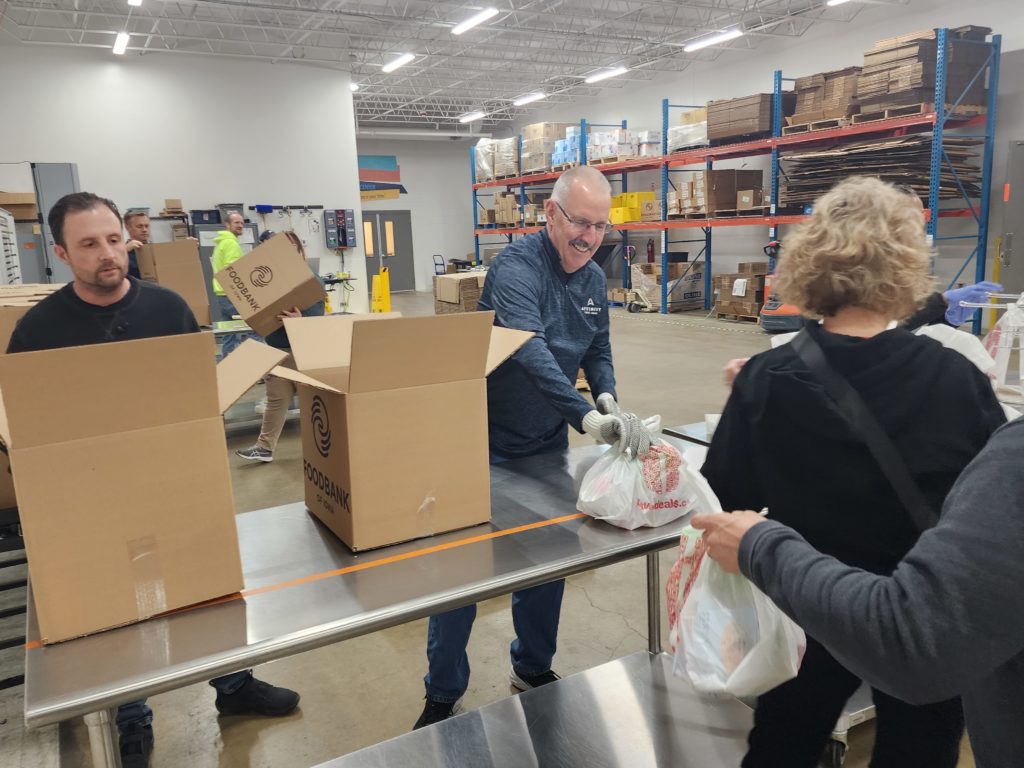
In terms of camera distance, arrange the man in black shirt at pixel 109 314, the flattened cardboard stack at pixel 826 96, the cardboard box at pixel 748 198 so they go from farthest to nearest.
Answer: the cardboard box at pixel 748 198 → the flattened cardboard stack at pixel 826 96 → the man in black shirt at pixel 109 314

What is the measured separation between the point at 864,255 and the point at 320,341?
3.73 feet

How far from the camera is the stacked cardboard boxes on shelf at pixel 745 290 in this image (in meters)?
10.2

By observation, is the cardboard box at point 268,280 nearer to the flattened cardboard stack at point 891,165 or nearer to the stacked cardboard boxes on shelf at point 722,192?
the flattened cardboard stack at point 891,165

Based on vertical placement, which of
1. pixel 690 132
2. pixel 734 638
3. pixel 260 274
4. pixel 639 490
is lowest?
pixel 734 638

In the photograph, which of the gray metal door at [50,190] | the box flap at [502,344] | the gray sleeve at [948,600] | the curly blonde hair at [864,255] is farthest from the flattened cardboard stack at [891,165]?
the gray metal door at [50,190]

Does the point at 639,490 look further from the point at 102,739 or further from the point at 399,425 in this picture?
the point at 102,739

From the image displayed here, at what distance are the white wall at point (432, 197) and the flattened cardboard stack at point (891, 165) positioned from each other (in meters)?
11.2

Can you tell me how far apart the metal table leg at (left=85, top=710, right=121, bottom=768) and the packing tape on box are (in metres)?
0.16

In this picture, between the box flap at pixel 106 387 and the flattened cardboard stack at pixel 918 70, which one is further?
the flattened cardboard stack at pixel 918 70

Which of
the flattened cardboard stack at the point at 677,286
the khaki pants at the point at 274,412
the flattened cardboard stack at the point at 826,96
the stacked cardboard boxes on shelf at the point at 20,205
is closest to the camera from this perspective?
the khaki pants at the point at 274,412

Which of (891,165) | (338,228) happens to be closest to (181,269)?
(338,228)

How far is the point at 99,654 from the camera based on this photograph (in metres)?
1.15

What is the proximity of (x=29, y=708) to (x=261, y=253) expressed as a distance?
3.56 m

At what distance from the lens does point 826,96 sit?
28.1 ft
